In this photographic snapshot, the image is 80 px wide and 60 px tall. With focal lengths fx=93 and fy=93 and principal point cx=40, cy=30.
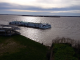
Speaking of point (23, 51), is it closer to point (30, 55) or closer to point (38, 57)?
point (30, 55)

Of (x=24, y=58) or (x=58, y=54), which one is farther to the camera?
(x=24, y=58)

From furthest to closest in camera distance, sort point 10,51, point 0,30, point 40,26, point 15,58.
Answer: point 40,26
point 0,30
point 10,51
point 15,58

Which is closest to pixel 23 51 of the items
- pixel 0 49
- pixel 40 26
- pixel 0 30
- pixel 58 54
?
pixel 0 49

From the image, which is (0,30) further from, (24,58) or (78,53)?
(78,53)

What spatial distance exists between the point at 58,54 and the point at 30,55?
4.21 meters

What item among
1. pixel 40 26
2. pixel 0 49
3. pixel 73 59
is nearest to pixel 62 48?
pixel 73 59

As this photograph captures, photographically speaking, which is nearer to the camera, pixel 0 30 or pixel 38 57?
pixel 38 57

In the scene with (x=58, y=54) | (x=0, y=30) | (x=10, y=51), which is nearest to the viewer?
(x=58, y=54)

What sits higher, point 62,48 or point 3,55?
point 62,48

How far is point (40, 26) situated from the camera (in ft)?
155

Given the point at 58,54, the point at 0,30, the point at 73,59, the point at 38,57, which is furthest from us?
the point at 0,30

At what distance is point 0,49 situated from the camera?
14477 mm

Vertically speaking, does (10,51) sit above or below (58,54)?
below

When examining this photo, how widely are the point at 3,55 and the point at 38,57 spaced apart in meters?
4.80
